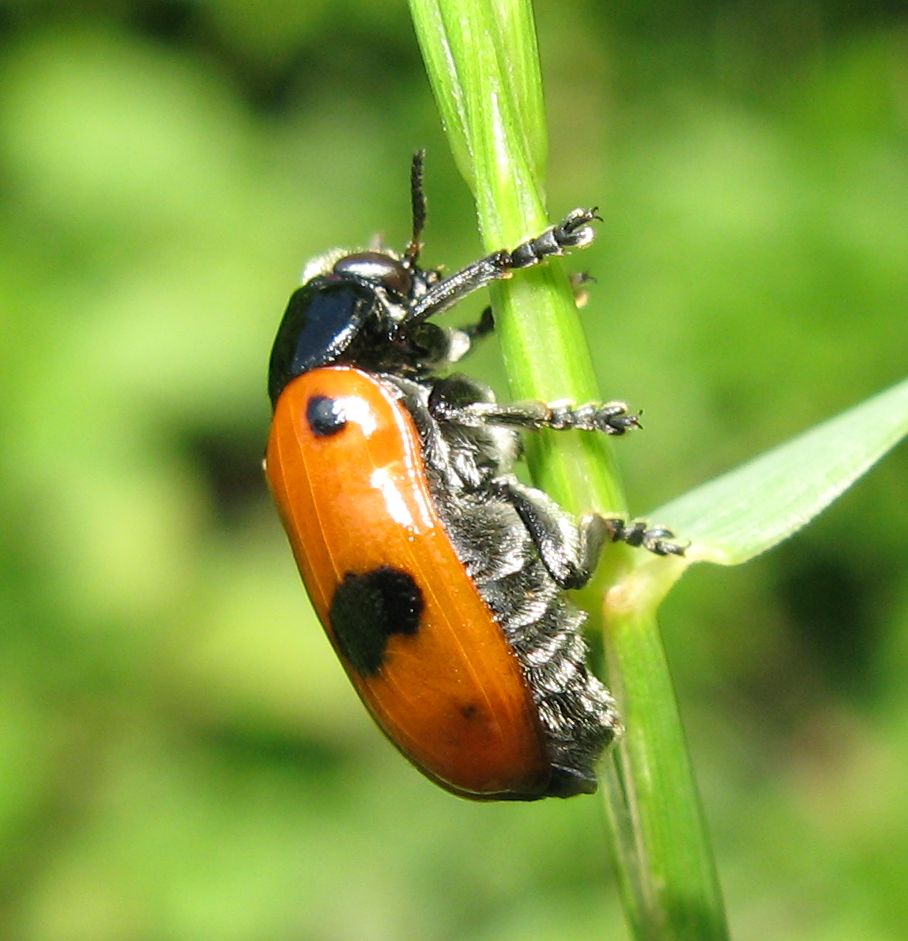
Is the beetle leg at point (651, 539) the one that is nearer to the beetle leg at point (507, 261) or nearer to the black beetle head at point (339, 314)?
the beetle leg at point (507, 261)

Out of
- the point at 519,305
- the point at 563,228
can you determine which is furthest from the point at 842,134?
the point at 519,305

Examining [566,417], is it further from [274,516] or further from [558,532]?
[274,516]

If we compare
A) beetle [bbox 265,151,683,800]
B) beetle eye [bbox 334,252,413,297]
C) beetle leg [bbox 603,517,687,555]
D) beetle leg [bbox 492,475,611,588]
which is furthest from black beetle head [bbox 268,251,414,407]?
beetle leg [bbox 603,517,687,555]

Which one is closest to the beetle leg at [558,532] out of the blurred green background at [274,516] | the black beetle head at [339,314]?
the black beetle head at [339,314]

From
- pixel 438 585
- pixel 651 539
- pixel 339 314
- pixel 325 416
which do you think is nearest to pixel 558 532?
pixel 651 539

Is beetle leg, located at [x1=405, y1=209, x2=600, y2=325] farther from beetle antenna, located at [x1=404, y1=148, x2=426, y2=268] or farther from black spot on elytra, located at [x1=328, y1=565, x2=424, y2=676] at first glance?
black spot on elytra, located at [x1=328, y1=565, x2=424, y2=676]

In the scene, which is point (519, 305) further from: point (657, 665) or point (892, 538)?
point (892, 538)
